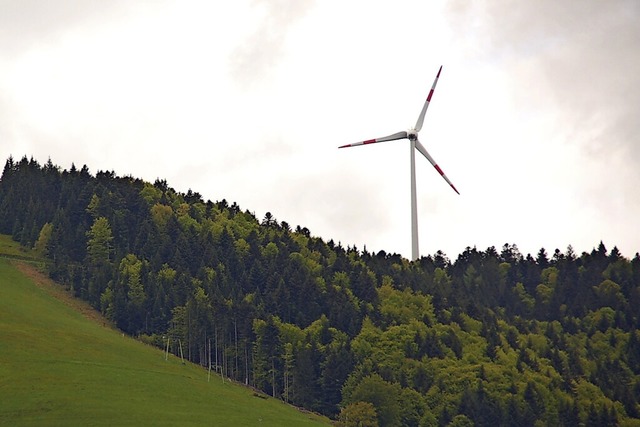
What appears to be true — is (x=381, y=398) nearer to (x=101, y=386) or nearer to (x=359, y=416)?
(x=359, y=416)

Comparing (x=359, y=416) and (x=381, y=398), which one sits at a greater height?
(x=381, y=398)

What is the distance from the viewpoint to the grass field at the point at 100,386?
140125mm

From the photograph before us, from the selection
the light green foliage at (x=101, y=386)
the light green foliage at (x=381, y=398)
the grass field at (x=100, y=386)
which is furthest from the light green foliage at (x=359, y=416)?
the grass field at (x=100, y=386)

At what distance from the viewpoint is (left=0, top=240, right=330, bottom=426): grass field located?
140 meters

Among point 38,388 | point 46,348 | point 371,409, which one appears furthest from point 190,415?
point 371,409

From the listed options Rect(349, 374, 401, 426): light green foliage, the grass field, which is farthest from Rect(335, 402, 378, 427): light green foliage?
the grass field

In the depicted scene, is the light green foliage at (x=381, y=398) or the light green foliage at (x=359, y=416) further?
the light green foliage at (x=381, y=398)

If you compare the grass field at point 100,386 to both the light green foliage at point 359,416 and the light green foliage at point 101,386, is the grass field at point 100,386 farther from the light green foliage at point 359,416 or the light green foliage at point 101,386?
the light green foliage at point 359,416

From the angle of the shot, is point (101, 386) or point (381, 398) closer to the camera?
point (101, 386)

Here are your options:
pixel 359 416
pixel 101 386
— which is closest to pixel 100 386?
pixel 101 386

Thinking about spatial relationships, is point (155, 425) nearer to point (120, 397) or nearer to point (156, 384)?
point (120, 397)

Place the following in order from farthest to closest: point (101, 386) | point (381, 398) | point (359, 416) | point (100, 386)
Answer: point (381, 398), point (359, 416), point (101, 386), point (100, 386)

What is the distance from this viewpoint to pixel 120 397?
149375 millimetres

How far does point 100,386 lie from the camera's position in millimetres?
152750
